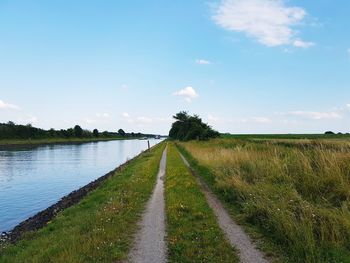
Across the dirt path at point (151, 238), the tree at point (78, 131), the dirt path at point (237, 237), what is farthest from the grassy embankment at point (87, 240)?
the tree at point (78, 131)

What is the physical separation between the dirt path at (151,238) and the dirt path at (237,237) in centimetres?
162

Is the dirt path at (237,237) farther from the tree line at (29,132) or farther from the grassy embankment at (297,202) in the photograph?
the tree line at (29,132)

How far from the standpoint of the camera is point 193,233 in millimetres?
10438

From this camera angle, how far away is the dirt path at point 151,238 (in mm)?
8746

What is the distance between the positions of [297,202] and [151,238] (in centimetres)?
402

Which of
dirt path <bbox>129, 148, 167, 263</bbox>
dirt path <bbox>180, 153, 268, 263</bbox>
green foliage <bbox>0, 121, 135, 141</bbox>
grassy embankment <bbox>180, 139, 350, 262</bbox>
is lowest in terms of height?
dirt path <bbox>129, 148, 167, 263</bbox>

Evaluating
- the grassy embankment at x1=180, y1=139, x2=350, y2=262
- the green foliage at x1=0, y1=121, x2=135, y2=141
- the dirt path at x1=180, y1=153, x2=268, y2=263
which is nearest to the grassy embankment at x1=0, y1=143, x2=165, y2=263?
the dirt path at x1=180, y1=153, x2=268, y2=263

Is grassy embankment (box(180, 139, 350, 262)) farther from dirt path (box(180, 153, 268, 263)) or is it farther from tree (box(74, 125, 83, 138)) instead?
tree (box(74, 125, 83, 138))

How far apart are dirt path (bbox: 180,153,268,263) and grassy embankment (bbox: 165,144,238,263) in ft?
0.62

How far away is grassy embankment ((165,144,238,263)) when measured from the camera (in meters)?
8.59

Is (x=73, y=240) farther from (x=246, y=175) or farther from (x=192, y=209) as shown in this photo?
(x=246, y=175)

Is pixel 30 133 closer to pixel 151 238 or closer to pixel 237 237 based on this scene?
pixel 151 238

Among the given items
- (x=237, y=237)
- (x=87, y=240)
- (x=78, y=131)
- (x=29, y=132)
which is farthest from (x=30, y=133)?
(x=237, y=237)

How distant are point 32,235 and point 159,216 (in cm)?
407
